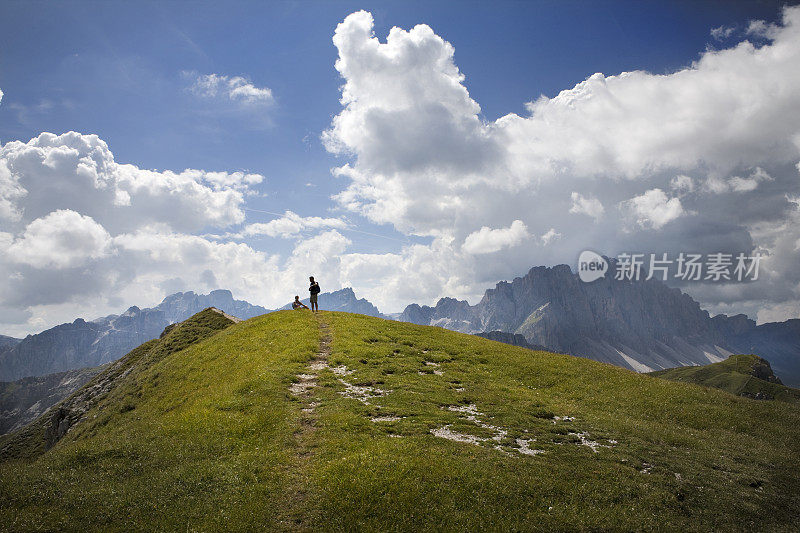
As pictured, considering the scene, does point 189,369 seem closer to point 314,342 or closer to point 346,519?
point 314,342

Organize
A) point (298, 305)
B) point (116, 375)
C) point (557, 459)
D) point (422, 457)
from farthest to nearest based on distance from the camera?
point (116, 375) < point (298, 305) < point (557, 459) < point (422, 457)

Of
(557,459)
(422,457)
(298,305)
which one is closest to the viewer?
(422,457)

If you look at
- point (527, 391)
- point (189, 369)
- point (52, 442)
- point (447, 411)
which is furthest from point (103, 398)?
point (527, 391)

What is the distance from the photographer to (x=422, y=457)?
19219mm

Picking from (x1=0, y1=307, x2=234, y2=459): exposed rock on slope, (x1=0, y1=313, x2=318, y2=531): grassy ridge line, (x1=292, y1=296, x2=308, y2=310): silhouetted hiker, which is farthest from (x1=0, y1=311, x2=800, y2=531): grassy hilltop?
(x1=0, y1=307, x2=234, y2=459): exposed rock on slope

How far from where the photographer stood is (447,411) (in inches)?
1049

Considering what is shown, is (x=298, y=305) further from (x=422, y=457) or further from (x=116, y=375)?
(x=422, y=457)

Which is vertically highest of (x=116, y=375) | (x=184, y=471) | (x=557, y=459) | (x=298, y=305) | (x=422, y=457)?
(x=298, y=305)

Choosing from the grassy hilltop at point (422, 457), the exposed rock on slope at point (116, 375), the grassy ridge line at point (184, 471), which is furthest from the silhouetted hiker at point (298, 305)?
the grassy ridge line at point (184, 471)

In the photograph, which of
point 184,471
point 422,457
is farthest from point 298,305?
point 422,457

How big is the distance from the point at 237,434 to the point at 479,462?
14.7 meters

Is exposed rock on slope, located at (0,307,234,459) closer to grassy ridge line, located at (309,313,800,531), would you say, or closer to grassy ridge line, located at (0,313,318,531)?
grassy ridge line, located at (0,313,318,531)

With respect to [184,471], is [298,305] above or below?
above

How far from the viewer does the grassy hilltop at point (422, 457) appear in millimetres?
15695
